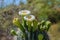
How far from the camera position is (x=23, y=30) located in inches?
78.1

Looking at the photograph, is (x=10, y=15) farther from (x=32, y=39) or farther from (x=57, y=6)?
(x=32, y=39)

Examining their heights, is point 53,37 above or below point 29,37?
below

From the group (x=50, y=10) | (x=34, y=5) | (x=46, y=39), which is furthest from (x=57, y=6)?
(x=46, y=39)

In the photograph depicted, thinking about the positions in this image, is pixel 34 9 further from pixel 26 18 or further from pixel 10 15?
pixel 26 18

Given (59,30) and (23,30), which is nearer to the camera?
(23,30)

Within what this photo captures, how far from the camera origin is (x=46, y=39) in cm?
204

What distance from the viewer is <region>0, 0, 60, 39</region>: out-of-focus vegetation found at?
3609mm

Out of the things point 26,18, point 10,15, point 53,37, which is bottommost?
point 53,37

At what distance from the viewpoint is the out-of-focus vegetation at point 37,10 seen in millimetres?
3609

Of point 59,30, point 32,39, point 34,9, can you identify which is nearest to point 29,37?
point 32,39

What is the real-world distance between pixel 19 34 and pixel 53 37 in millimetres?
1381

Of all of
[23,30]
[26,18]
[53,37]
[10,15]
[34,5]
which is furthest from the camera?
[34,5]

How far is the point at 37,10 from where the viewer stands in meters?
3.81

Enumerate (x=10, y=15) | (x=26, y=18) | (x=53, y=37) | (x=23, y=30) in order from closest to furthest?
(x=26, y=18) < (x=23, y=30) < (x=53, y=37) < (x=10, y=15)
